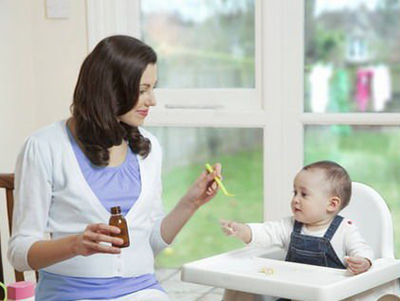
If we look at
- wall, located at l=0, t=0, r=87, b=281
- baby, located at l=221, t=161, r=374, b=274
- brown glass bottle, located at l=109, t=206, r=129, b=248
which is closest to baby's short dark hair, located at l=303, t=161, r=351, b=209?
baby, located at l=221, t=161, r=374, b=274

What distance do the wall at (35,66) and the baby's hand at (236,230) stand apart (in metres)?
1.30

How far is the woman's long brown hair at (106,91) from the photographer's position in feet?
6.59

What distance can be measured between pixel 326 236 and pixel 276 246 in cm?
18

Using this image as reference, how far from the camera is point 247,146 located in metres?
3.31

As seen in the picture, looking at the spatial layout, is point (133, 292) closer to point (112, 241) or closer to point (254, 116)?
point (112, 241)

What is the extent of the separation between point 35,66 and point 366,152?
4.59 feet

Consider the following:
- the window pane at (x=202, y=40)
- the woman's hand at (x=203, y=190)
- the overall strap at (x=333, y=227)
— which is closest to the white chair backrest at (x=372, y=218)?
the overall strap at (x=333, y=227)

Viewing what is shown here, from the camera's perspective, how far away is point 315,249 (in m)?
2.19

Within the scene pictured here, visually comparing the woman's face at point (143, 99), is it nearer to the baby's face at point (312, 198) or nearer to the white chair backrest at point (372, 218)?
the baby's face at point (312, 198)

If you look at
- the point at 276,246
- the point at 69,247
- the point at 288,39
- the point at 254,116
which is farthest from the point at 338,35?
the point at 69,247

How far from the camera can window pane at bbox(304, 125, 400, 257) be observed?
10.3 feet

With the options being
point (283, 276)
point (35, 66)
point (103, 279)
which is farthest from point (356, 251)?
point (35, 66)

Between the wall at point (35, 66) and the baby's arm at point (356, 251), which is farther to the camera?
the wall at point (35, 66)

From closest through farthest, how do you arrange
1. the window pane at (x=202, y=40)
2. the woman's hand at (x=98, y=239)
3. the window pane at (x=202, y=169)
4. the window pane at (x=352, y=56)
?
1. the woman's hand at (x=98, y=239)
2. the window pane at (x=352, y=56)
3. the window pane at (x=202, y=40)
4. the window pane at (x=202, y=169)
